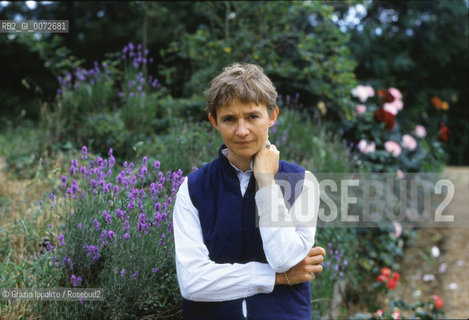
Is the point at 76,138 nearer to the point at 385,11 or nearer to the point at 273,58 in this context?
the point at 273,58

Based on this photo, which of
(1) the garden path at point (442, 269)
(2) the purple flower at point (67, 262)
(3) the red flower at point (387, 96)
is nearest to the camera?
(2) the purple flower at point (67, 262)

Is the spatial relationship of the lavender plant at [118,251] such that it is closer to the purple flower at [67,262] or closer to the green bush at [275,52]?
the purple flower at [67,262]

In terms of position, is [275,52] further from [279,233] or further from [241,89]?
[279,233]

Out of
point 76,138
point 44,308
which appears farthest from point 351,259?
point 76,138

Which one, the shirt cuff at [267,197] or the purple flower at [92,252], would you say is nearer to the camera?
the shirt cuff at [267,197]

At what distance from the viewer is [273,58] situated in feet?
16.3

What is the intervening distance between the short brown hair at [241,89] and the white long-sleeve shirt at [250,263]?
1.13 feet

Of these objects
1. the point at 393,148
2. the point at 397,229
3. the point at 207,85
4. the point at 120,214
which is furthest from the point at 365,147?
the point at 120,214

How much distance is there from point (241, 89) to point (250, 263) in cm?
65

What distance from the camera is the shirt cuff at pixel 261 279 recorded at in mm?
1705

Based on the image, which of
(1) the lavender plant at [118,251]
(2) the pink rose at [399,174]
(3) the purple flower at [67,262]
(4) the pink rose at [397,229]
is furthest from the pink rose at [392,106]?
(3) the purple flower at [67,262]

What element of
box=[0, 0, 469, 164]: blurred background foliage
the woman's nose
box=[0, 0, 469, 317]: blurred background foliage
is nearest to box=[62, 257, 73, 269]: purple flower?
box=[0, 0, 469, 317]: blurred background foliage

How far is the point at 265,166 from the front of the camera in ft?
5.75

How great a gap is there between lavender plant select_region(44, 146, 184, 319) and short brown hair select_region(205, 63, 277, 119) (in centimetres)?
66
